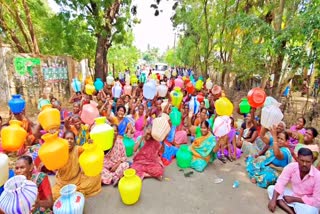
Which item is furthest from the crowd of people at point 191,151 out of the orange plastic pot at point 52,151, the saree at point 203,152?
the orange plastic pot at point 52,151

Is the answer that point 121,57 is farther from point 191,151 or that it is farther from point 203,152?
point 203,152

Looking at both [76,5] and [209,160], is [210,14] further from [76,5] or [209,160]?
[209,160]

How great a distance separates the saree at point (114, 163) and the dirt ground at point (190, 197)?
141 millimetres

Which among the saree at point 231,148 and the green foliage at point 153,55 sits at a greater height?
the green foliage at point 153,55

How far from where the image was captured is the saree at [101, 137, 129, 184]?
3274 millimetres

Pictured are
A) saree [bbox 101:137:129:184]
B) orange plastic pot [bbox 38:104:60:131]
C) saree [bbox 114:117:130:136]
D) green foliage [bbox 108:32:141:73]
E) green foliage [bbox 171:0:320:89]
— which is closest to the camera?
orange plastic pot [bbox 38:104:60:131]

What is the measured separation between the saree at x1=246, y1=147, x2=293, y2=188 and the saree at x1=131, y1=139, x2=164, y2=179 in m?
1.51

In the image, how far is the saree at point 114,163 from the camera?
3.27m

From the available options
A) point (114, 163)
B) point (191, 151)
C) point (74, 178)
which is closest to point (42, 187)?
point (74, 178)

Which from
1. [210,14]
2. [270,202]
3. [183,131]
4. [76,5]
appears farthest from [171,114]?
[210,14]

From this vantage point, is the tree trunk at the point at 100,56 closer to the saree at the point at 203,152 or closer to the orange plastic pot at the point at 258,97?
the saree at the point at 203,152

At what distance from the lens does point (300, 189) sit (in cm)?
265

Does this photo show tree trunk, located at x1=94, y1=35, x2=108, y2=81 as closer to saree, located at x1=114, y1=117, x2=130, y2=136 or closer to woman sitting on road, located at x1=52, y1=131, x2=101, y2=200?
saree, located at x1=114, y1=117, x2=130, y2=136

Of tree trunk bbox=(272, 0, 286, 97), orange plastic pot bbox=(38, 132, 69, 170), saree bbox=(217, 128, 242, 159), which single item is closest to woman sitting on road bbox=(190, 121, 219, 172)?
saree bbox=(217, 128, 242, 159)
